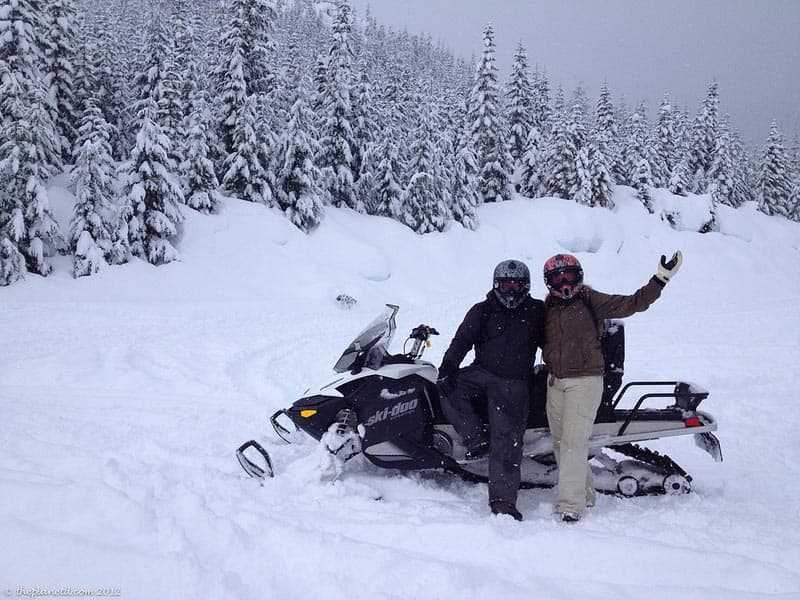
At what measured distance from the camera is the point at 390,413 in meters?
4.22

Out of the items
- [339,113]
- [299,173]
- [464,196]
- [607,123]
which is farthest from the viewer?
[607,123]

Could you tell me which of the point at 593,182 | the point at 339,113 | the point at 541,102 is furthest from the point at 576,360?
the point at 541,102

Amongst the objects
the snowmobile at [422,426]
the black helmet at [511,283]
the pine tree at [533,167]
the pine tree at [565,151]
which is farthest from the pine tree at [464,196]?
the black helmet at [511,283]

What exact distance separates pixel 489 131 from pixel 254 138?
51.6ft

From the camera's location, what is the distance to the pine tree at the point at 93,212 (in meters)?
15.4

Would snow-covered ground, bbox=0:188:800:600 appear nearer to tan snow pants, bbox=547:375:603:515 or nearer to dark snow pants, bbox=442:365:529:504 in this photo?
tan snow pants, bbox=547:375:603:515

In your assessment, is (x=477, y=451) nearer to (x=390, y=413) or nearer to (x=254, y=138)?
(x=390, y=413)

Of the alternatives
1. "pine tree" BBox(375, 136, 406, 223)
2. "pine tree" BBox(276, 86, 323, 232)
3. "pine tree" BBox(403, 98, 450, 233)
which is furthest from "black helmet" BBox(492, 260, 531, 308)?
"pine tree" BBox(375, 136, 406, 223)

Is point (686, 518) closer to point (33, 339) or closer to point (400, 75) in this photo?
point (33, 339)

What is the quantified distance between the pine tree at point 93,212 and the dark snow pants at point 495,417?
14853mm

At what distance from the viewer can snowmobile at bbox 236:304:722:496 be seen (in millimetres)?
4055

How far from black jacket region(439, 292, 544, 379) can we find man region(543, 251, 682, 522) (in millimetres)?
135

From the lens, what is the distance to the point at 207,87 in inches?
966

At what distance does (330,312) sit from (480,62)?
2433 centimetres
